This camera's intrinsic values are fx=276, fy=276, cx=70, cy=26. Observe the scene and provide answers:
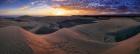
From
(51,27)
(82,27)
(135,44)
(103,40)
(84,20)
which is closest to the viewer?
(135,44)

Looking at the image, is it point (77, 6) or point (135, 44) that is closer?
point (135, 44)

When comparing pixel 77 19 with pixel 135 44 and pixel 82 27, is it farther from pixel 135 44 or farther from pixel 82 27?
pixel 135 44

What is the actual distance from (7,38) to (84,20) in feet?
3.25

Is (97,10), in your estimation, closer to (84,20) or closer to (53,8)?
(84,20)

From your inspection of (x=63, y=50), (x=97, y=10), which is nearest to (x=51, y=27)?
(x=97, y=10)

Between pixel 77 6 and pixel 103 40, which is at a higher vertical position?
pixel 77 6

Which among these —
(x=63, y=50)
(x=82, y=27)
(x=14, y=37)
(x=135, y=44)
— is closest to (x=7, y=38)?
(x=14, y=37)

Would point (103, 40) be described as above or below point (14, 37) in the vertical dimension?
below

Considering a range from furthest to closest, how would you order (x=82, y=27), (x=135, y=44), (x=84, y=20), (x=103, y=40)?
(x=84, y=20), (x=82, y=27), (x=103, y=40), (x=135, y=44)

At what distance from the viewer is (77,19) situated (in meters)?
2.71

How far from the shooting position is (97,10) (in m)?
2.66

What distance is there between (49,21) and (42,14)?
146mm

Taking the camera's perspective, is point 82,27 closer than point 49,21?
Yes

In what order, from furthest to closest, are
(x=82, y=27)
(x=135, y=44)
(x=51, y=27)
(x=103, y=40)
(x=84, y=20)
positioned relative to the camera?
1. (x=84, y=20)
2. (x=51, y=27)
3. (x=82, y=27)
4. (x=103, y=40)
5. (x=135, y=44)
